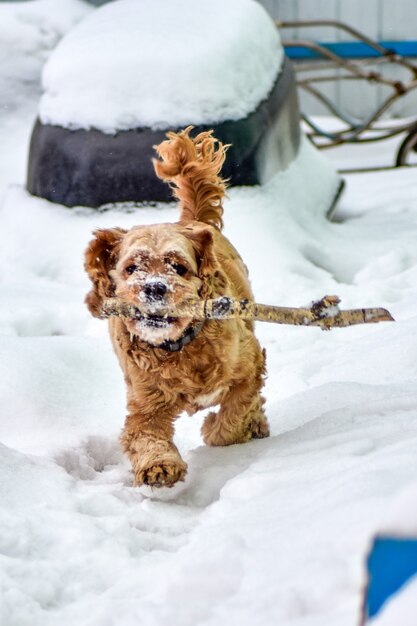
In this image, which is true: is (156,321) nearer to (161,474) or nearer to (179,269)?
(179,269)

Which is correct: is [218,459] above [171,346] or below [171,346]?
below

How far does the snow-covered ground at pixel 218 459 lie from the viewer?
1781 mm

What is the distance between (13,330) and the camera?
4.57m

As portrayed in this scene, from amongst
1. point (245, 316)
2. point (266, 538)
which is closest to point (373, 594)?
point (266, 538)

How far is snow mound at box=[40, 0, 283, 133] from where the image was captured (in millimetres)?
5770

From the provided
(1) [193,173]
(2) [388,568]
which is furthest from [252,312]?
(2) [388,568]

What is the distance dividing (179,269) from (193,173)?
700 millimetres

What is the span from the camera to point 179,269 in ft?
9.04

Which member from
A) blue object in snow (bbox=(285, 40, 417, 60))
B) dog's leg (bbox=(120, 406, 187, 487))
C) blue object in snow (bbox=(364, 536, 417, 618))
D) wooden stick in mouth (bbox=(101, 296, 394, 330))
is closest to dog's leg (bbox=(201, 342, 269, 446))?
dog's leg (bbox=(120, 406, 187, 487))

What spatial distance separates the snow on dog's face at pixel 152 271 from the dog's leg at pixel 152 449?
0.31 meters

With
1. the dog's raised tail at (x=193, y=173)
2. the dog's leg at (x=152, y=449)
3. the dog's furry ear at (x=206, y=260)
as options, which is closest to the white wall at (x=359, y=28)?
the dog's raised tail at (x=193, y=173)

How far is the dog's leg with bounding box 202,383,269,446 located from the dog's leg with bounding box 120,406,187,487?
0.64ft

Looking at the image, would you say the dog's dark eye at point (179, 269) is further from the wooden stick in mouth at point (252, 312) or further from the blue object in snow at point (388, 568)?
the blue object in snow at point (388, 568)

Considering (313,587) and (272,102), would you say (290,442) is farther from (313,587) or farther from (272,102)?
(272,102)
